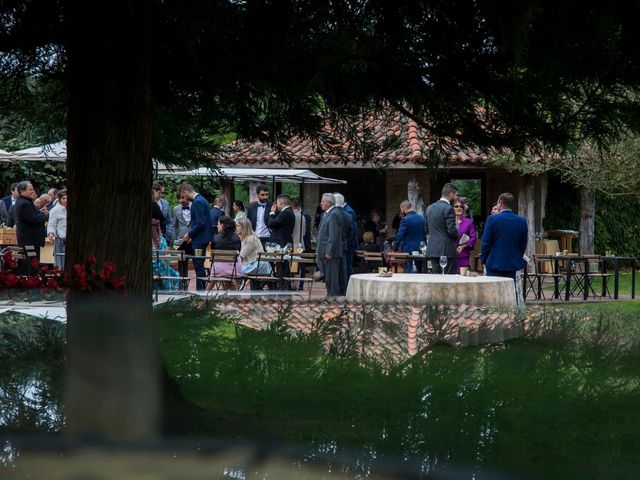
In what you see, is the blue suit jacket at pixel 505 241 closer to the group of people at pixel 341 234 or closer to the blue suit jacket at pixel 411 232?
the group of people at pixel 341 234

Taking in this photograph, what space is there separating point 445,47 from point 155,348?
2.29 metres

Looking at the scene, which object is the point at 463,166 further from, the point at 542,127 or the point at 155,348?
the point at 155,348

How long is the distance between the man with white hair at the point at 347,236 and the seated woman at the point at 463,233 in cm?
172

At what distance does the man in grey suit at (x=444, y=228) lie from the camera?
14648 millimetres

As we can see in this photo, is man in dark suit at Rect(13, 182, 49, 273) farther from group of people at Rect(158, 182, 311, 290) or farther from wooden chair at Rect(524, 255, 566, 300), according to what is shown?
wooden chair at Rect(524, 255, 566, 300)

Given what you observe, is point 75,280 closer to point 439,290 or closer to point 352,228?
point 439,290

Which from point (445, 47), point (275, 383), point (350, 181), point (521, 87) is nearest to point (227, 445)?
point (445, 47)

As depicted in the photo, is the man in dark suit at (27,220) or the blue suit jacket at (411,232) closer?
the man in dark suit at (27,220)

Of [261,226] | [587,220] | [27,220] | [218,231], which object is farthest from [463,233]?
[587,220]

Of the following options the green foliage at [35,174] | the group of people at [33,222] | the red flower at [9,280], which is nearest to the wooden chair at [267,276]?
the group of people at [33,222]

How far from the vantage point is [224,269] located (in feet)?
51.1

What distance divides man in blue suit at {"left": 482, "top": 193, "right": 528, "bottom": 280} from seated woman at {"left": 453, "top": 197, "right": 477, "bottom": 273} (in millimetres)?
2582

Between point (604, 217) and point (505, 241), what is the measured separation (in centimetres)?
1615

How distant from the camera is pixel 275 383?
270 inches
